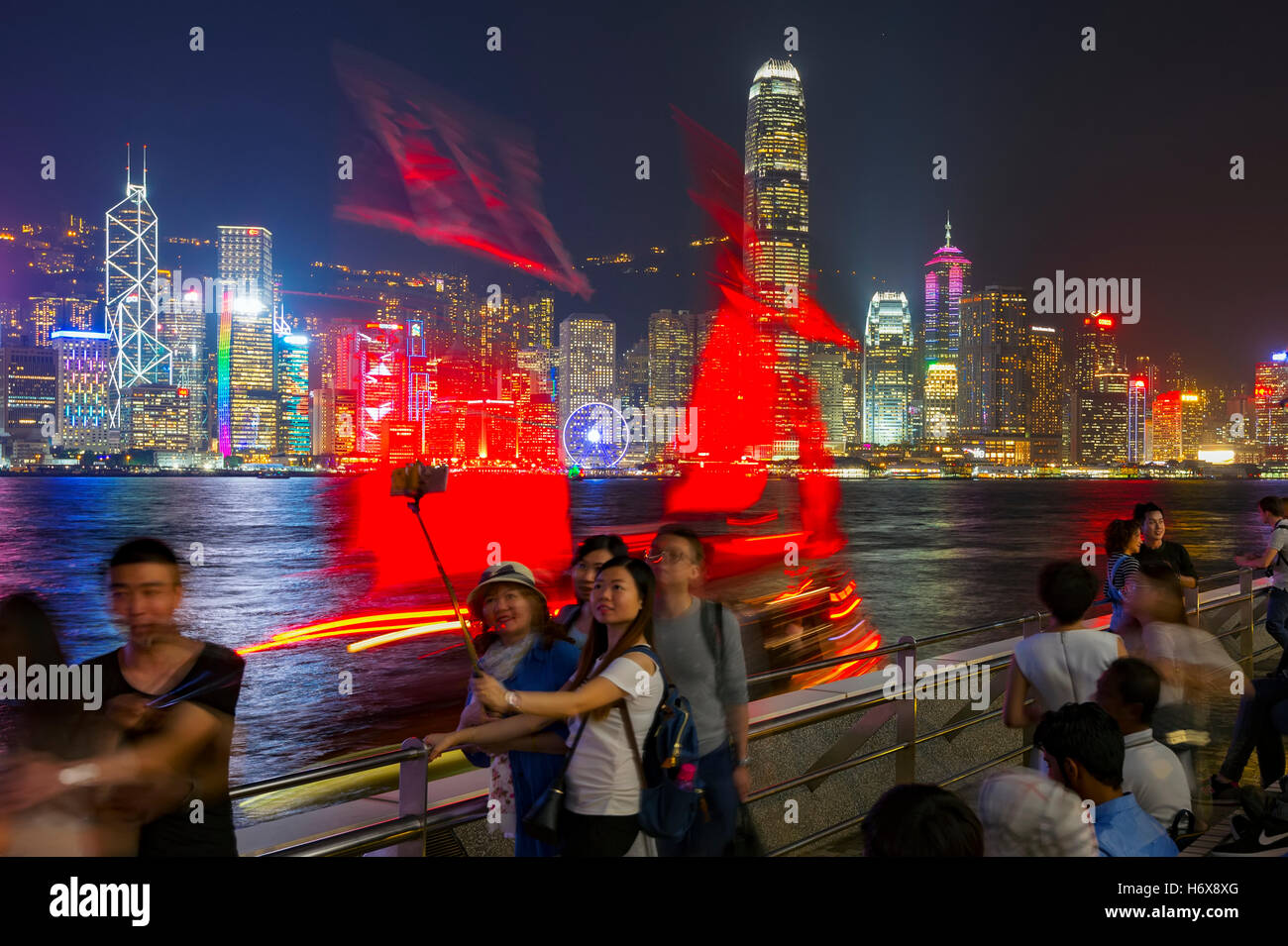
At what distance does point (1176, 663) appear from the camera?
4387mm

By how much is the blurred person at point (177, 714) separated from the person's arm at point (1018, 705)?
297 cm

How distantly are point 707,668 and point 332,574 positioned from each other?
51009 millimetres

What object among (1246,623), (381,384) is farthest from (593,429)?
(1246,623)

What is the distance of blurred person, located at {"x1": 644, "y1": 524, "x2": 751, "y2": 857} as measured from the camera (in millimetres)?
3730

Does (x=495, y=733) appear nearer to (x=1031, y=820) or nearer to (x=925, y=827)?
(x=925, y=827)

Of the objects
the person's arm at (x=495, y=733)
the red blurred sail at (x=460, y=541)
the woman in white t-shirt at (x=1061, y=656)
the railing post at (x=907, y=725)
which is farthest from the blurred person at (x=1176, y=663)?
the red blurred sail at (x=460, y=541)

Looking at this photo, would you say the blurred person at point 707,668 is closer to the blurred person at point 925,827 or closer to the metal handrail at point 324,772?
the metal handrail at point 324,772

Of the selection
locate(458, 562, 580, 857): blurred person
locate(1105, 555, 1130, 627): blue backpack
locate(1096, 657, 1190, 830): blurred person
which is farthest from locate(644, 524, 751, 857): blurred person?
locate(1105, 555, 1130, 627): blue backpack

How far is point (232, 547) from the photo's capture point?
218 feet

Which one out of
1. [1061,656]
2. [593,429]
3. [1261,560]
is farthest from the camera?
[593,429]

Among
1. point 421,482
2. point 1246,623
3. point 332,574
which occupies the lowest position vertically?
point 332,574

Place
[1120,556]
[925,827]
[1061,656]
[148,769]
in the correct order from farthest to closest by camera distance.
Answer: [1120,556]
[1061,656]
[148,769]
[925,827]

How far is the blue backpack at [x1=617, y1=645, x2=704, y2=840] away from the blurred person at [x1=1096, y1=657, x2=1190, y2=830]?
62.5 inches
